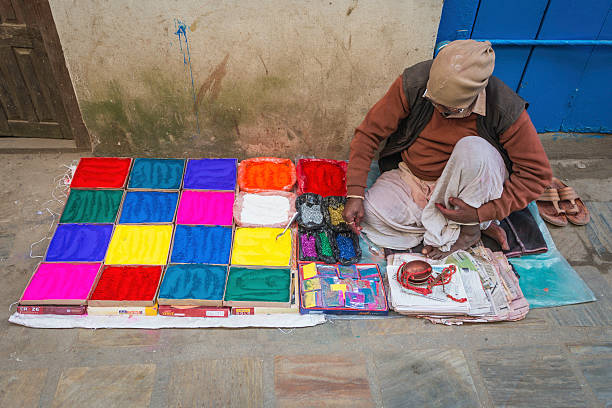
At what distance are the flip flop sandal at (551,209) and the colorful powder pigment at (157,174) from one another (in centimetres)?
233

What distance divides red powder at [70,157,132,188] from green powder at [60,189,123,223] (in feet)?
0.19

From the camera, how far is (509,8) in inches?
111

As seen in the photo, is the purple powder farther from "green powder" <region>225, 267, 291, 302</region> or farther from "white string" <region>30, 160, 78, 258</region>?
"white string" <region>30, 160, 78, 258</region>

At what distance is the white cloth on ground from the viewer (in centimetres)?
225

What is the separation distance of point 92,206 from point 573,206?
9.85 ft

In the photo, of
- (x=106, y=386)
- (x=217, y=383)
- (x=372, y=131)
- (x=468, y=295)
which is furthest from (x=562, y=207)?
(x=106, y=386)

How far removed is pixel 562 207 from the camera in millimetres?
2914

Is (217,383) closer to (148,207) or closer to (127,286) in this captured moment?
(127,286)

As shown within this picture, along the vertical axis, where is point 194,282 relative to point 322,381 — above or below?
above

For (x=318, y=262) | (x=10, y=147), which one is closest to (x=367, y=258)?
(x=318, y=262)

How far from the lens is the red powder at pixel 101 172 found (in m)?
2.76

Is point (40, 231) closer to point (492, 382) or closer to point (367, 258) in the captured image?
point (367, 258)

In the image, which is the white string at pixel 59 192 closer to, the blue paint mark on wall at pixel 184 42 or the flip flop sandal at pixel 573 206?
the blue paint mark on wall at pixel 184 42

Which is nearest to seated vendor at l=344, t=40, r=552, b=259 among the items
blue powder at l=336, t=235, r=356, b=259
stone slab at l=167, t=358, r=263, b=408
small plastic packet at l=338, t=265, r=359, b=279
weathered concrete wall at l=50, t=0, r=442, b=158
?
blue powder at l=336, t=235, r=356, b=259
